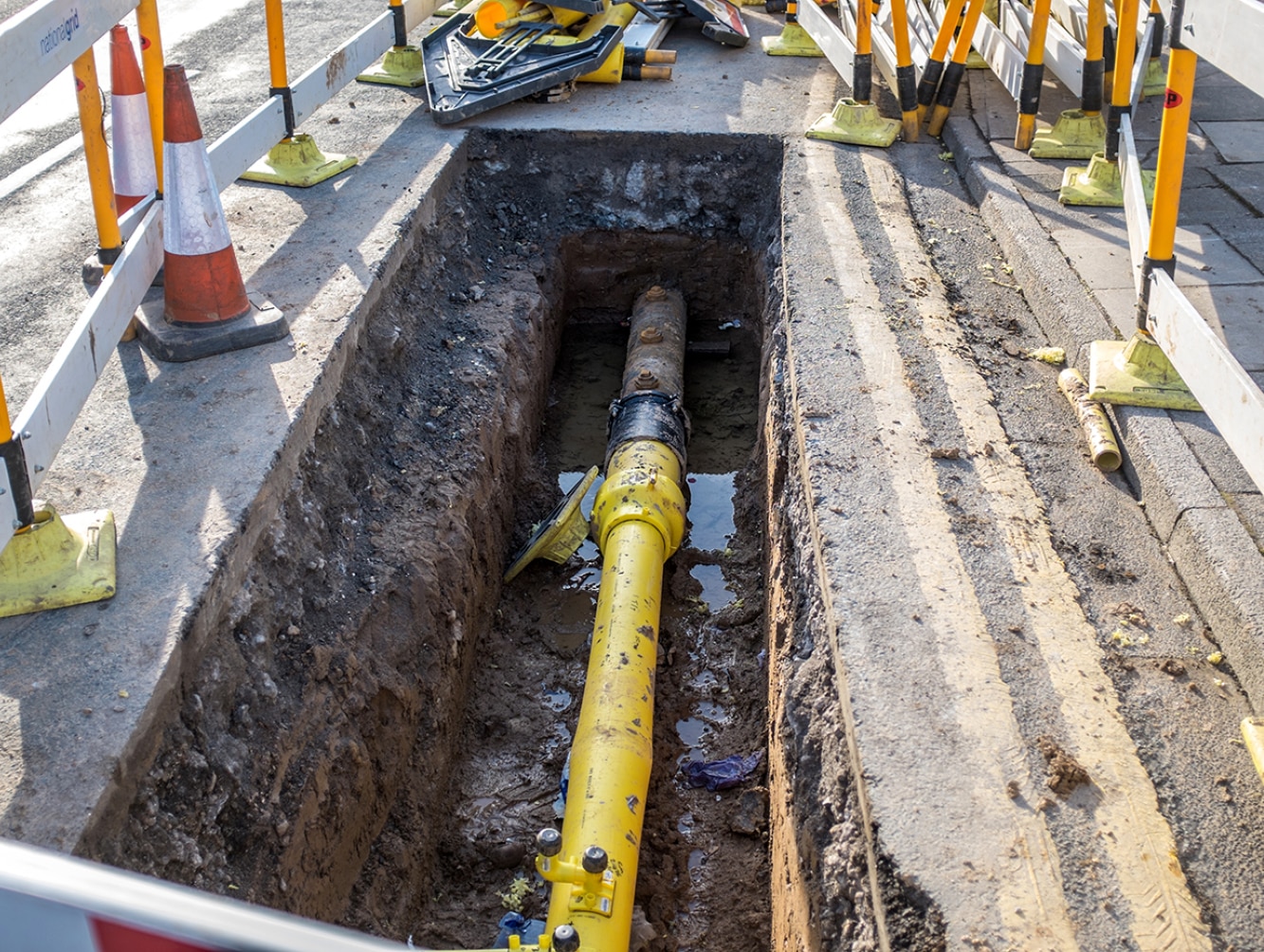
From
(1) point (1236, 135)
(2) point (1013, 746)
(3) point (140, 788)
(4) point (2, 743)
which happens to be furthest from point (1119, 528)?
(1) point (1236, 135)

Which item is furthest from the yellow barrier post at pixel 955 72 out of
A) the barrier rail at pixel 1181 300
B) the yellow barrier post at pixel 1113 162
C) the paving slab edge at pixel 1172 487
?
the barrier rail at pixel 1181 300

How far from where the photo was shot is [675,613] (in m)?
4.30

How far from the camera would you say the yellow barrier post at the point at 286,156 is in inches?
196

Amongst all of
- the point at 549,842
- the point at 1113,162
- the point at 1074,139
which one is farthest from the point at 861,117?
the point at 549,842

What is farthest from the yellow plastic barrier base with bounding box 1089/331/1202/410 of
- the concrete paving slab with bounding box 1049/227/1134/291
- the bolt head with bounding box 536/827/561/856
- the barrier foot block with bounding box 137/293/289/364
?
the barrier foot block with bounding box 137/293/289/364

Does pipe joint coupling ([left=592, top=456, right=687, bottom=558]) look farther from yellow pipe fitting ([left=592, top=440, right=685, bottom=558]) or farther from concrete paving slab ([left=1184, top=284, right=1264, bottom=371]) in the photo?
concrete paving slab ([left=1184, top=284, right=1264, bottom=371])

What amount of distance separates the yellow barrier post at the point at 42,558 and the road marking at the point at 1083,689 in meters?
2.44

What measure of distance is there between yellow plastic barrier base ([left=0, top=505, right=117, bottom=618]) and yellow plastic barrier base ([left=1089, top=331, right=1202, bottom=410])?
312 centimetres

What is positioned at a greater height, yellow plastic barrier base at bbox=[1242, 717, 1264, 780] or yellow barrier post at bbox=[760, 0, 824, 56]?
yellow barrier post at bbox=[760, 0, 824, 56]

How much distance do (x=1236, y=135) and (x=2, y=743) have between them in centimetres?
636

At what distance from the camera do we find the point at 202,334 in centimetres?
369

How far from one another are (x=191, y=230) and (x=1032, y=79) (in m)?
4.20

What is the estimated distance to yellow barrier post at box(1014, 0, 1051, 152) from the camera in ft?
16.9

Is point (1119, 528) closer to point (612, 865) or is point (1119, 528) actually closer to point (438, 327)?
point (612, 865)
